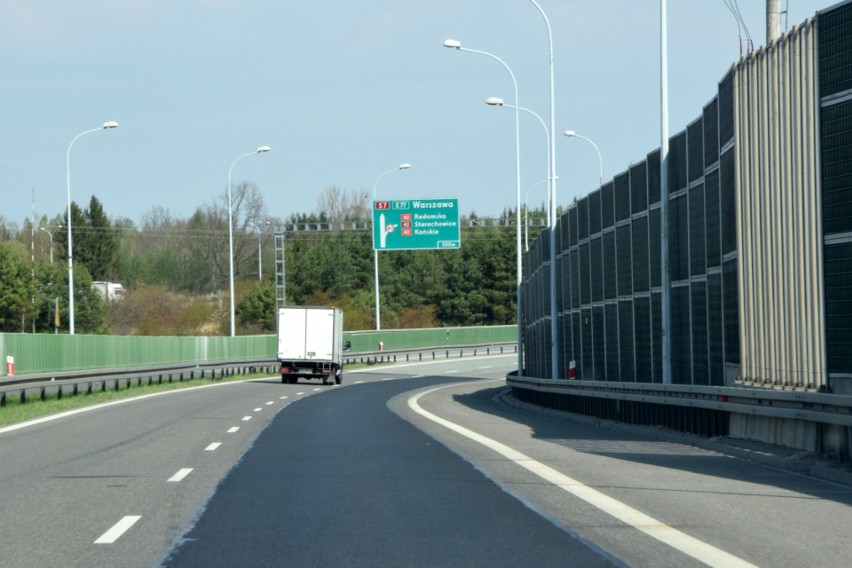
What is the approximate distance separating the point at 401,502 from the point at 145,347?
157 ft

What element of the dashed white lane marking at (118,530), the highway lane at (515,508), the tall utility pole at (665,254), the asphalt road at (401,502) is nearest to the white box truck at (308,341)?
the tall utility pole at (665,254)

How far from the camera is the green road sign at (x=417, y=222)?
5959cm

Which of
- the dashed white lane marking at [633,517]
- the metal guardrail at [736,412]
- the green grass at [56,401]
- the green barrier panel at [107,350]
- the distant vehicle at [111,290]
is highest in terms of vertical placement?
the distant vehicle at [111,290]

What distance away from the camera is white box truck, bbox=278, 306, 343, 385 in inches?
2096

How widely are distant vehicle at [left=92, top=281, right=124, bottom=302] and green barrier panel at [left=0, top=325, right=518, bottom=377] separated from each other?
40.7 meters

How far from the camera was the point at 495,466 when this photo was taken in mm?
13758

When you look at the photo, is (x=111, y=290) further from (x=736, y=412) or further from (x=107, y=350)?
(x=736, y=412)

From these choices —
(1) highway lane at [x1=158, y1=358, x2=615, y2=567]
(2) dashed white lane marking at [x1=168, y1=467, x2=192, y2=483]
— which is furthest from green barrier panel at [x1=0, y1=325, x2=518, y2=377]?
(1) highway lane at [x1=158, y1=358, x2=615, y2=567]

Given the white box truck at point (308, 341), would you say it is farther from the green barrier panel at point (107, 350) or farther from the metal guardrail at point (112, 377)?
the green barrier panel at point (107, 350)

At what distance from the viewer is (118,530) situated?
355 inches

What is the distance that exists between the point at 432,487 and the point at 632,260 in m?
16.2

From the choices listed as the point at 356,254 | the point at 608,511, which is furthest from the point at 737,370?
the point at 356,254

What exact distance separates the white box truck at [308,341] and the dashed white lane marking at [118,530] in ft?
143

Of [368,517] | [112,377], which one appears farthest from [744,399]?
[112,377]
